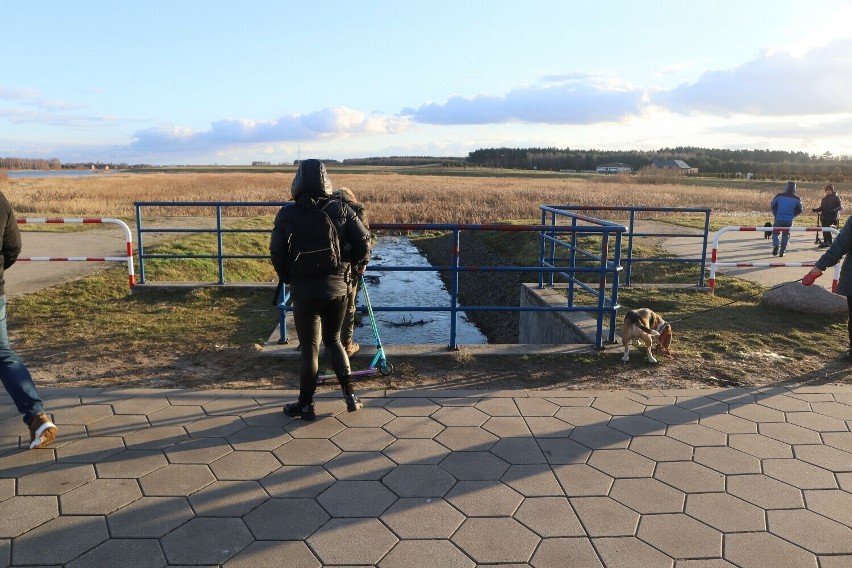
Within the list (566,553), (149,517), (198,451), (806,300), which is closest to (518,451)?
(566,553)

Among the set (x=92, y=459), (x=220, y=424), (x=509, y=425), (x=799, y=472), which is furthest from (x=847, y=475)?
(x=92, y=459)

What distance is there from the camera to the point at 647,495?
3490mm

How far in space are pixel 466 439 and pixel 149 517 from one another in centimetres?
194

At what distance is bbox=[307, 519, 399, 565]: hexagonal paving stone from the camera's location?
2889mm

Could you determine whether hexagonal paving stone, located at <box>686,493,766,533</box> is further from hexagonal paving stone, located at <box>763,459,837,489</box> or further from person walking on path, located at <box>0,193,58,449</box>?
person walking on path, located at <box>0,193,58,449</box>

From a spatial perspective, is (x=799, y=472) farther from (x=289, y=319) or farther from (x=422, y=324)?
(x=422, y=324)

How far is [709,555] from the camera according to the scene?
9.70 feet

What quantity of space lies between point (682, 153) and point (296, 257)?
149 metres

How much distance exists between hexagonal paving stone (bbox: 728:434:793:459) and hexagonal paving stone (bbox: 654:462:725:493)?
46cm

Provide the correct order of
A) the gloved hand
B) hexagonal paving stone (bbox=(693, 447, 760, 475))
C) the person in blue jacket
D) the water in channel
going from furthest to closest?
the person in blue jacket < the water in channel < the gloved hand < hexagonal paving stone (bbox=(693, 447, 760, 475))

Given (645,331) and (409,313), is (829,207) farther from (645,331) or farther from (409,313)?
(645,331)

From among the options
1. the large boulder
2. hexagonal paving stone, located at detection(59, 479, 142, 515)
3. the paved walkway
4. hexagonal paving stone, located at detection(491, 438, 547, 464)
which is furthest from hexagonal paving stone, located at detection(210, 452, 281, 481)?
the large boulder

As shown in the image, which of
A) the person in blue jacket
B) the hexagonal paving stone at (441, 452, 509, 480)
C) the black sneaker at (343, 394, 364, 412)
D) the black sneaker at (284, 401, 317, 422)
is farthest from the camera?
the person in blue jacket

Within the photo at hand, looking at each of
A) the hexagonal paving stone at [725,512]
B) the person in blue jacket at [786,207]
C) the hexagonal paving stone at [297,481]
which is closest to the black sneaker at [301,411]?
the hexagonal paving stone at [297,481]
